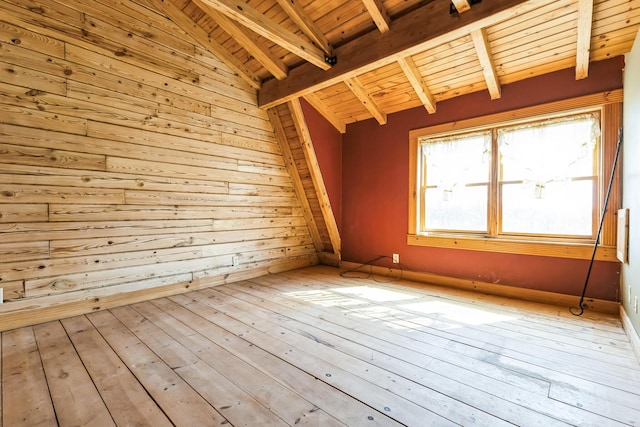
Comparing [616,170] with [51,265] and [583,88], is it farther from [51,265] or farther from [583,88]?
[51,265]

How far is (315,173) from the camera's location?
3.97 meters

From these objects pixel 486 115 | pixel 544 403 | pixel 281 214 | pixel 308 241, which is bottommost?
pixel 544 403

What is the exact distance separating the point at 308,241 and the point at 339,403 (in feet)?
11.0

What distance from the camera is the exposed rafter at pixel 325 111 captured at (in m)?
3.98

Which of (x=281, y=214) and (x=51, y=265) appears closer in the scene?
(x=51, y=265)

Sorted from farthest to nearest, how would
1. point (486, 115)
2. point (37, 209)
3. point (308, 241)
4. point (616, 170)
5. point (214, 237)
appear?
point (308, 241) < point (214, 237) < point (486, 115) < point (616, 170) < point (37, 209)

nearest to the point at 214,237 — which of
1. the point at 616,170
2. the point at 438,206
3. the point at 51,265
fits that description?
the point at 51,265

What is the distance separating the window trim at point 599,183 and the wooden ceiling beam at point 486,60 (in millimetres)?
276

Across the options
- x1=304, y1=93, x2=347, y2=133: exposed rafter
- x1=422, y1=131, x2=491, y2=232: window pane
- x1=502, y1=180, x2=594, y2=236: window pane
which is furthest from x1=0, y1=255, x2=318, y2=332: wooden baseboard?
x1=502, y1=180, x2=594, y2=236: window pane

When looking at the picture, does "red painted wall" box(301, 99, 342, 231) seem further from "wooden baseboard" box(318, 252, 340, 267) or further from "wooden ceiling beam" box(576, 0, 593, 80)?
"wooden ceiling beam" box(576, 0, 593, 80)

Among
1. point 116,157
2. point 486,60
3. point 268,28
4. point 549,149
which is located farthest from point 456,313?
point 116,157

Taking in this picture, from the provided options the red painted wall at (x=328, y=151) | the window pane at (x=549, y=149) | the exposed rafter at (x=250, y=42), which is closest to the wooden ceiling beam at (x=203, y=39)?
the exposed rafter at (x=250, y=42)

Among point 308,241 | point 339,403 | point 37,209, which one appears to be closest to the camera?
point 339,403

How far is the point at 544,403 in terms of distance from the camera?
140 cm
